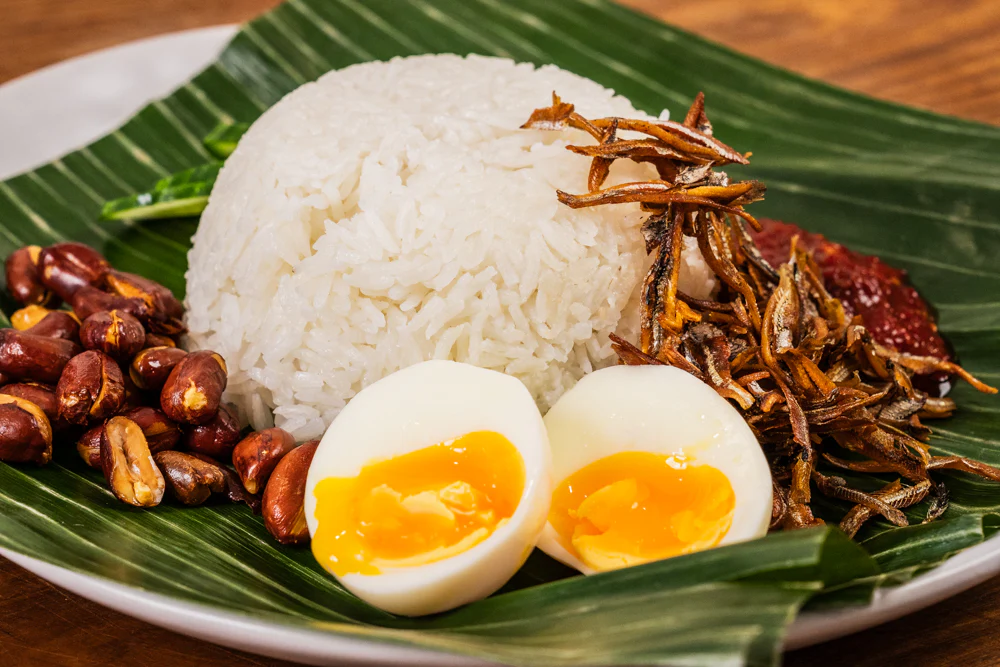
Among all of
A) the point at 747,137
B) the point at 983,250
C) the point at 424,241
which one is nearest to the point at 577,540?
the point at 424,241

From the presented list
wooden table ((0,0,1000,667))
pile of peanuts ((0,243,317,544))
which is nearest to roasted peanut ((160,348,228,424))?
pile of peanuts ((0,243,317,544))

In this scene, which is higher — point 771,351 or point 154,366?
point 771,351

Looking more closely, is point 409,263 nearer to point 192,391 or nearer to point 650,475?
point 192,391

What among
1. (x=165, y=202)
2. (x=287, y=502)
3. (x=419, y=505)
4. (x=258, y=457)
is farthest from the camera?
(x=165, y=202)

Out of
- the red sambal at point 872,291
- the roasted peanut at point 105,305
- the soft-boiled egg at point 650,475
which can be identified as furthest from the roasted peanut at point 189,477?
the red sambal at point 872,291

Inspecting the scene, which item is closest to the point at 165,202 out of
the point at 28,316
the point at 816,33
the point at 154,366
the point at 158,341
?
the point at 28,316

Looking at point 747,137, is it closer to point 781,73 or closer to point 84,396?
point 781,73
